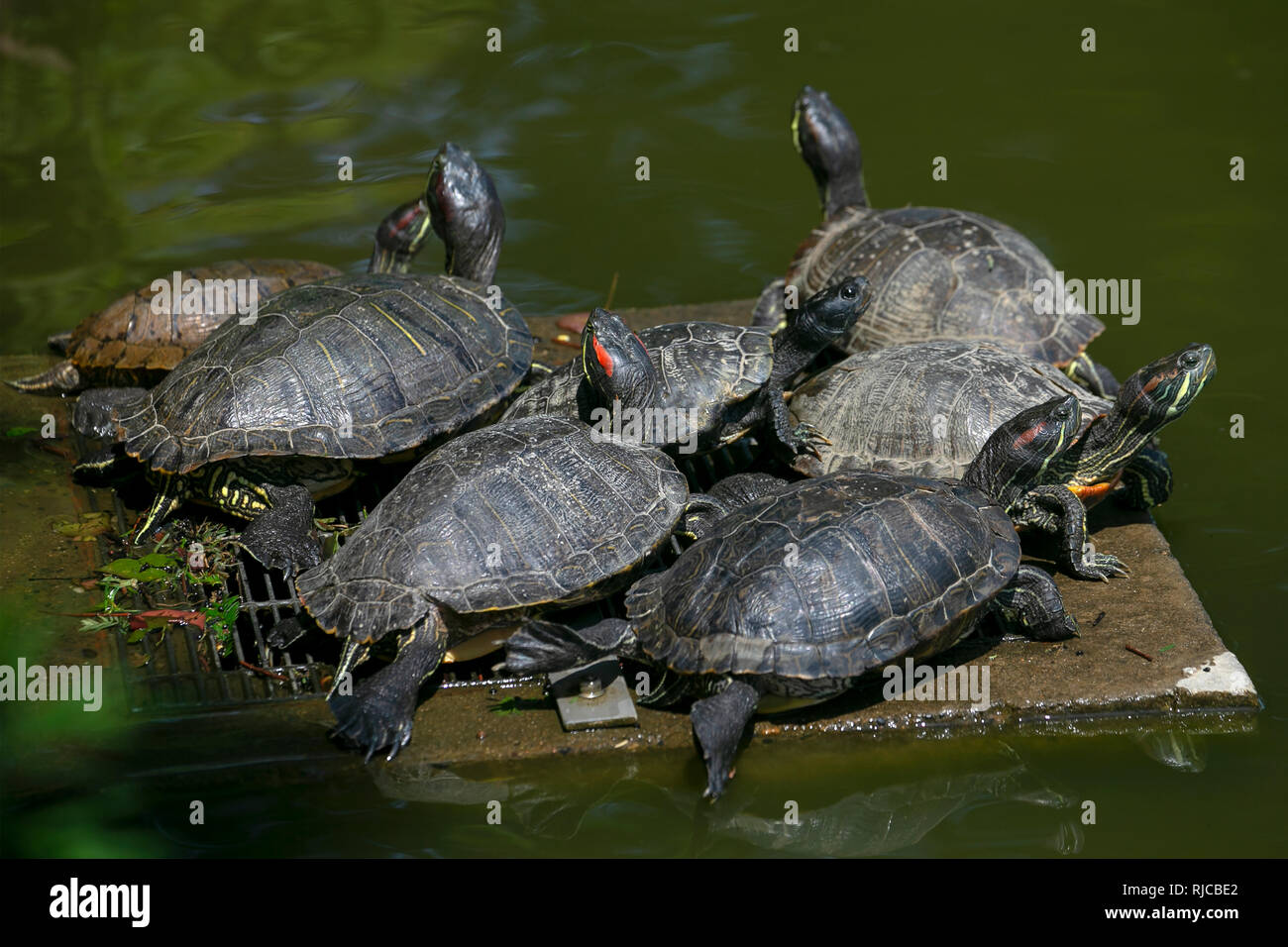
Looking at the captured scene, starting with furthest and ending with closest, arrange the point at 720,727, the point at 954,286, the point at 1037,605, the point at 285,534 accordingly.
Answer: the point at 954,286 → the point at 285,534 → the point at 1037,605 → the point at 720,727

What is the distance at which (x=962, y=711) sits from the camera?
508 cm

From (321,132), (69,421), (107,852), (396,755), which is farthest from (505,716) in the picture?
(321,132)

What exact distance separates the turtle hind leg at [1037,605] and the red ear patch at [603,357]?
1.97 metres

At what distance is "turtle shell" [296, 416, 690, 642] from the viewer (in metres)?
4.95

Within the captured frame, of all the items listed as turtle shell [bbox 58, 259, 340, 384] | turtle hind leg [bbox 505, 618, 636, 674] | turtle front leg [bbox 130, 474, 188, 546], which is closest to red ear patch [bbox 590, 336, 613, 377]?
turtle hind leg [bbox 505, 618, 636, 674]

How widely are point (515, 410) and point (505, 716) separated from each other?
1911 mm

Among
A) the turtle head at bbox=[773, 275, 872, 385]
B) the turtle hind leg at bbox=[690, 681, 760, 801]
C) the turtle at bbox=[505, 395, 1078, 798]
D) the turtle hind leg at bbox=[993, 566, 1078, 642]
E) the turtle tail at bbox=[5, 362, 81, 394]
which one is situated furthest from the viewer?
the turtle tail at bbox=[5, 362, 81, 394]

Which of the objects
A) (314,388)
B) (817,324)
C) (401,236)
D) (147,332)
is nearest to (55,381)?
(147,332)

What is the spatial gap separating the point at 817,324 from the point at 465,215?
244 cm

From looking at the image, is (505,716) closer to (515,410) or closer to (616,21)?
(515,410)

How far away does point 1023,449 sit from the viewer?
18.2ft

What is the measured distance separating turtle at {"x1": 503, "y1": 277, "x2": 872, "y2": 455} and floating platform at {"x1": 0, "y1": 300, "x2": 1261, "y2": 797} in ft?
4.63

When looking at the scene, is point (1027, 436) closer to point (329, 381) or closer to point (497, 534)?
point (497, 534)

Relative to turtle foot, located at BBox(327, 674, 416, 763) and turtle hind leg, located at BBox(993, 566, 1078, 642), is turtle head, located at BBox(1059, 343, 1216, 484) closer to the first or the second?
turtle hind leg, located at BBox(993, 566, 1078, 642)
